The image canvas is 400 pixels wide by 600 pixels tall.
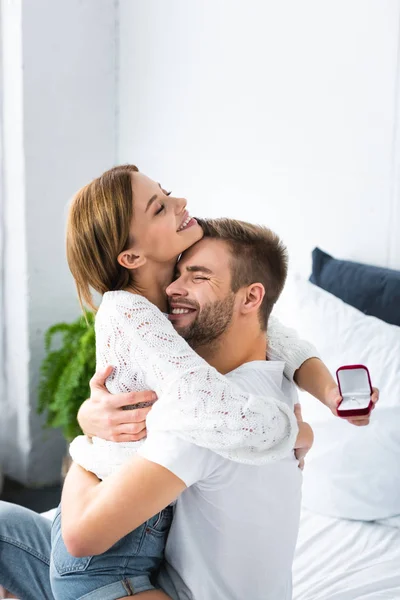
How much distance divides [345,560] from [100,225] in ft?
3.03

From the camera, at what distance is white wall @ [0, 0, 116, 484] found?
109 inches

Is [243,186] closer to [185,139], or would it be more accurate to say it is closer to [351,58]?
[185,139]

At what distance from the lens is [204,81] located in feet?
8.66

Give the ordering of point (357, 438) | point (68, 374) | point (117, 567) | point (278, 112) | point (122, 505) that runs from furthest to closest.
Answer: point (68, 374)
point (278, 112)
point (357, 438)
point (117, 567)
point (122, 505)

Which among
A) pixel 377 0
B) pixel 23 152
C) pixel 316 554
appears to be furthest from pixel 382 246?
pixel 23 152

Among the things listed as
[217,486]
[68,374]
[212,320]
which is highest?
[212,320]

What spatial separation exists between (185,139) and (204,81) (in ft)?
0.79

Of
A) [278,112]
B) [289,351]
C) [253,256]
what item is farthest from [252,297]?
[278,112]

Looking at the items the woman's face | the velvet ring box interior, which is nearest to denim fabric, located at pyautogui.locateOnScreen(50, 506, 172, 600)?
the velvet ring box interior

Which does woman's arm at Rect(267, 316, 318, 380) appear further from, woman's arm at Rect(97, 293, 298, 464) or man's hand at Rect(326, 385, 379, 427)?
woman's arm at Rect(97, 293, 298, 464)

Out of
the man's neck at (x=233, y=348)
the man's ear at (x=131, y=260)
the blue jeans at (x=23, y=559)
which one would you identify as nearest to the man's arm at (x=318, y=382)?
the man's neck at (x=233, y=348)

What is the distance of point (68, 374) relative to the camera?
263 centimetres

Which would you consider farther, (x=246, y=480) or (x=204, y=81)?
(x=204, y=81)

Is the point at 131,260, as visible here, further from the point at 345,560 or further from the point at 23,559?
the point at 345,560
